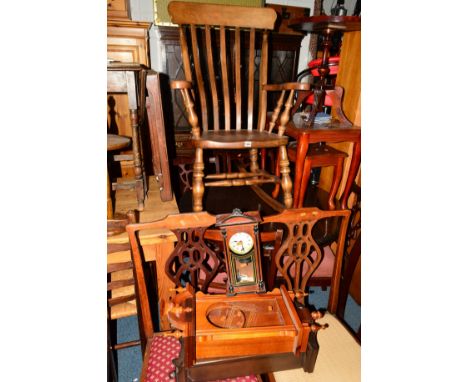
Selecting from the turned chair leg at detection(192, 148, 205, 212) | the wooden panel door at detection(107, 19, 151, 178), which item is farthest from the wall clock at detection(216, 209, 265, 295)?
the wooden panel door at detection(107, 19, 151, 178)

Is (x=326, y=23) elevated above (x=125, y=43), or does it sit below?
below

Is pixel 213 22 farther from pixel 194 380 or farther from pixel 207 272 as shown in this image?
pixel 194 380

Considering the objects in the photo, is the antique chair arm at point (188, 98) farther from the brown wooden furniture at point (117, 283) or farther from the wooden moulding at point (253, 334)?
the wooden moulding at point (253, 334)

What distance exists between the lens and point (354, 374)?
90cm

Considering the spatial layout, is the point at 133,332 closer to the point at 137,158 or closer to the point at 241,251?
the point at 137,158

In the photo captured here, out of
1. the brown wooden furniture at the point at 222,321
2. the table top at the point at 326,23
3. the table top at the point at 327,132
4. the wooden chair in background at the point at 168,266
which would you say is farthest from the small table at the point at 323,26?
the wooden chair in background at the point at 168,266

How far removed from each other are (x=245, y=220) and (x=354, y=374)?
1.97 feet

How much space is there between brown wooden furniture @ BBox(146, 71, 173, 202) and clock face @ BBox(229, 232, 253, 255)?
2.37 ft

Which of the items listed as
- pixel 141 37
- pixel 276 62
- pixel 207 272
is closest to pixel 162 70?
pixel 141 37

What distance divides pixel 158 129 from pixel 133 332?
4.11 ft

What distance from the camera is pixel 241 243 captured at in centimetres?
92

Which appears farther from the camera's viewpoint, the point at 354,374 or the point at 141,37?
the point at 141,37

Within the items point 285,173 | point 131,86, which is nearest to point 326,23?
point 285,173

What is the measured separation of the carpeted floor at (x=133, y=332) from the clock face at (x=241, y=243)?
1.01m
